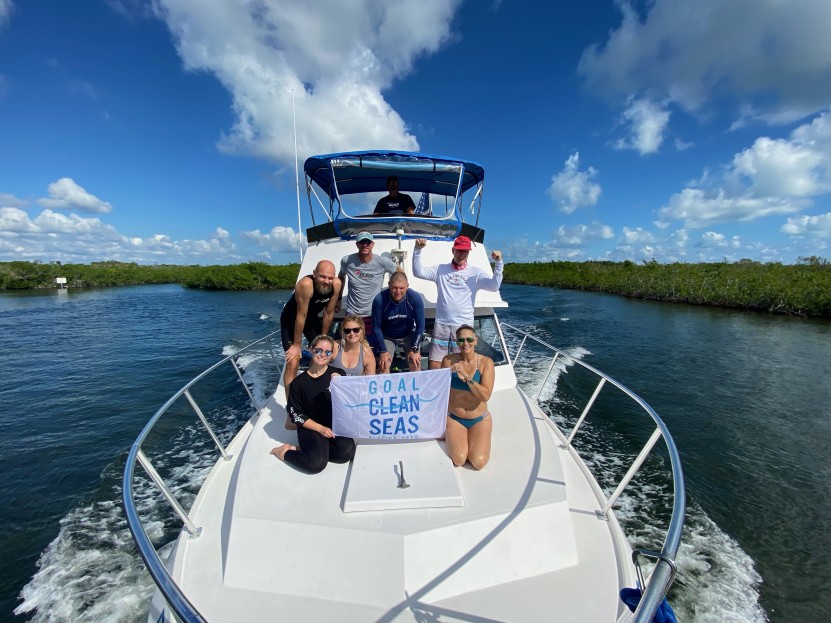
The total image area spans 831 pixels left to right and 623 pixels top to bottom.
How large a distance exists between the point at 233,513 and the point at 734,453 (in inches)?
360

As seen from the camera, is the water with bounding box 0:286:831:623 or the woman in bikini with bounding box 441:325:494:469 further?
the water with bounding box 0:286:831:623

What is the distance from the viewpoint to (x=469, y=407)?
3715mm

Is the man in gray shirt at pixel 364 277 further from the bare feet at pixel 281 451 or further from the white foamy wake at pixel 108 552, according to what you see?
the white foamy wake at pixel 108 552

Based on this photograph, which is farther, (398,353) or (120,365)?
(120,365)

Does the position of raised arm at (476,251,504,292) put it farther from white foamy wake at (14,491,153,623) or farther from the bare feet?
white foamy wake at (14,491,153,623)

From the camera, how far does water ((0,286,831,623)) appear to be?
14.1ft

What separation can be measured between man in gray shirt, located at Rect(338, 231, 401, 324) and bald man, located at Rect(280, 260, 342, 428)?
25cm

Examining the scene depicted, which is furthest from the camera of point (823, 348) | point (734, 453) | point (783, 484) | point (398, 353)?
point (823, 348)

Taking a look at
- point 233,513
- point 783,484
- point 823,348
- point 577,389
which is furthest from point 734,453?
point 823,348

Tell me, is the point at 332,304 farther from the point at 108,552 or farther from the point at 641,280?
the point at 641,280

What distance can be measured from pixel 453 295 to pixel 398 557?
2908 millimetres

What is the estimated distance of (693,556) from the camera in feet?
15.7

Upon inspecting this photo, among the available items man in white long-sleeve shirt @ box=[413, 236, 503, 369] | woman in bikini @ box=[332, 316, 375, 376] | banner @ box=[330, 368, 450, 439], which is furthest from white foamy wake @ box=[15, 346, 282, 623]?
man in white long-sleeve shirt @ box=[413, 236, 503, 369]

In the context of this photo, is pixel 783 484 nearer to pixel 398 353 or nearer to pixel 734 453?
pixel 734 453
